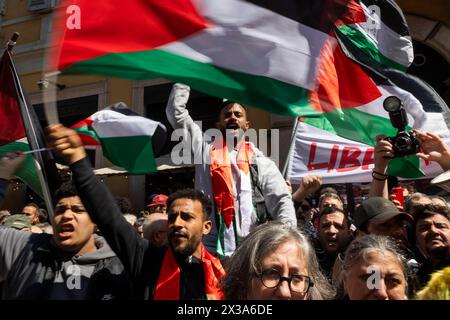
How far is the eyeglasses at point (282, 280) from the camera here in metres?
2.19

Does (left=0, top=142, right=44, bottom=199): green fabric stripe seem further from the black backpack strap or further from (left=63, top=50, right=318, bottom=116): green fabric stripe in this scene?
the black backpack strap

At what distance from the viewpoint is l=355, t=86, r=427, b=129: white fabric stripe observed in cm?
351

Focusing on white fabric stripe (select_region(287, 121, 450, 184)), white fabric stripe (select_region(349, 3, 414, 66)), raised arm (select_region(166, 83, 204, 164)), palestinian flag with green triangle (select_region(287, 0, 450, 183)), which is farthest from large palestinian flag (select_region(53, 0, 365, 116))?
Result: white fabric stripe (select_region(287, 121, 450, 184))

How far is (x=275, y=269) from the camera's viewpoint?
2.24 meters

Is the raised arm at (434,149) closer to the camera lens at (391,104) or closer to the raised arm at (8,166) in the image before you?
the camera lens at (391,104)

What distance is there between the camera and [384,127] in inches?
141

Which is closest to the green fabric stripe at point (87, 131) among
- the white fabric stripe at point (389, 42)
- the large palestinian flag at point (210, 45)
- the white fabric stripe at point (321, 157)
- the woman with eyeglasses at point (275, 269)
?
the large palestinian flag at point (210, 45)

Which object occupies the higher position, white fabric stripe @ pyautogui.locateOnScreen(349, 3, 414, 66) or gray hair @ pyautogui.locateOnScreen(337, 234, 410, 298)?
white fabric stripe @ pyautogui.locateOnScreen(349, 3, 414, 66)

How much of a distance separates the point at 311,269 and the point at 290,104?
36.4 inches

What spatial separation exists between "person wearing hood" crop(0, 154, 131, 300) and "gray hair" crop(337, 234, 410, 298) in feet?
3.16
